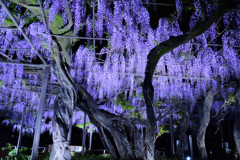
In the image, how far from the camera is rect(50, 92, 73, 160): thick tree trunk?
4445 millimetres

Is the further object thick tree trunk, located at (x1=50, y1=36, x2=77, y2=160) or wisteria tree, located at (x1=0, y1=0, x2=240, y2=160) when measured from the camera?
thick tree trunk, located at (x1=50, y1=36, x2=77, y2=160)

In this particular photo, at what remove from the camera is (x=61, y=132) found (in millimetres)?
4555

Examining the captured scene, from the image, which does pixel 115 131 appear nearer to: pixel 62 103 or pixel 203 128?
pixel 62 103

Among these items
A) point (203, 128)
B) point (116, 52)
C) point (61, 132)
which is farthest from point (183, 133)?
point (61, 132)

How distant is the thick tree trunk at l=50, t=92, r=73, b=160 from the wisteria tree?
0.07 feet

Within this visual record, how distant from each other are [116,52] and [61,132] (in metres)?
2.90

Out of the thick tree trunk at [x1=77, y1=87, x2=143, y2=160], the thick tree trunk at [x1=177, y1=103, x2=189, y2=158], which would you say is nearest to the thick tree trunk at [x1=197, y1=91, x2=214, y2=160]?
the thick tree trunk at [x1=177, y1=103, x2=189, y2=158]

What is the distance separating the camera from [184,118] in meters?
7.99

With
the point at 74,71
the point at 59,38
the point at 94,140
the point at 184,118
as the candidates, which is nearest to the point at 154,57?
the point at 59,38

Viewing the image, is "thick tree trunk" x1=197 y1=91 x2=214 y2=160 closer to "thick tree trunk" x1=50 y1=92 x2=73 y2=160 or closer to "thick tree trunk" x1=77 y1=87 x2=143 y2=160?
"thick tree trunk" x1=77 y1=87 x2=143 y2=160

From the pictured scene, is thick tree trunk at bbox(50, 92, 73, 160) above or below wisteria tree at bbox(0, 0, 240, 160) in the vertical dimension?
below

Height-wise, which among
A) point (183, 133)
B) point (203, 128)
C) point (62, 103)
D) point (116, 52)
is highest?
point (116, 52)

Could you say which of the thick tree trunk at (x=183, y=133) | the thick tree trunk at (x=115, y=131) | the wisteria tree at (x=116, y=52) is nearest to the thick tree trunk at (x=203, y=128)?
the wisteria tree at (x=116, y=52)

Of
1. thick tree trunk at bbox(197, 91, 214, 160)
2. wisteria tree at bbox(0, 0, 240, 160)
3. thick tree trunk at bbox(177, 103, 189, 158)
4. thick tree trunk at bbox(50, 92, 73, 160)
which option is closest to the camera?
wisteria tree at bbox(0, 0, 240, 160)
